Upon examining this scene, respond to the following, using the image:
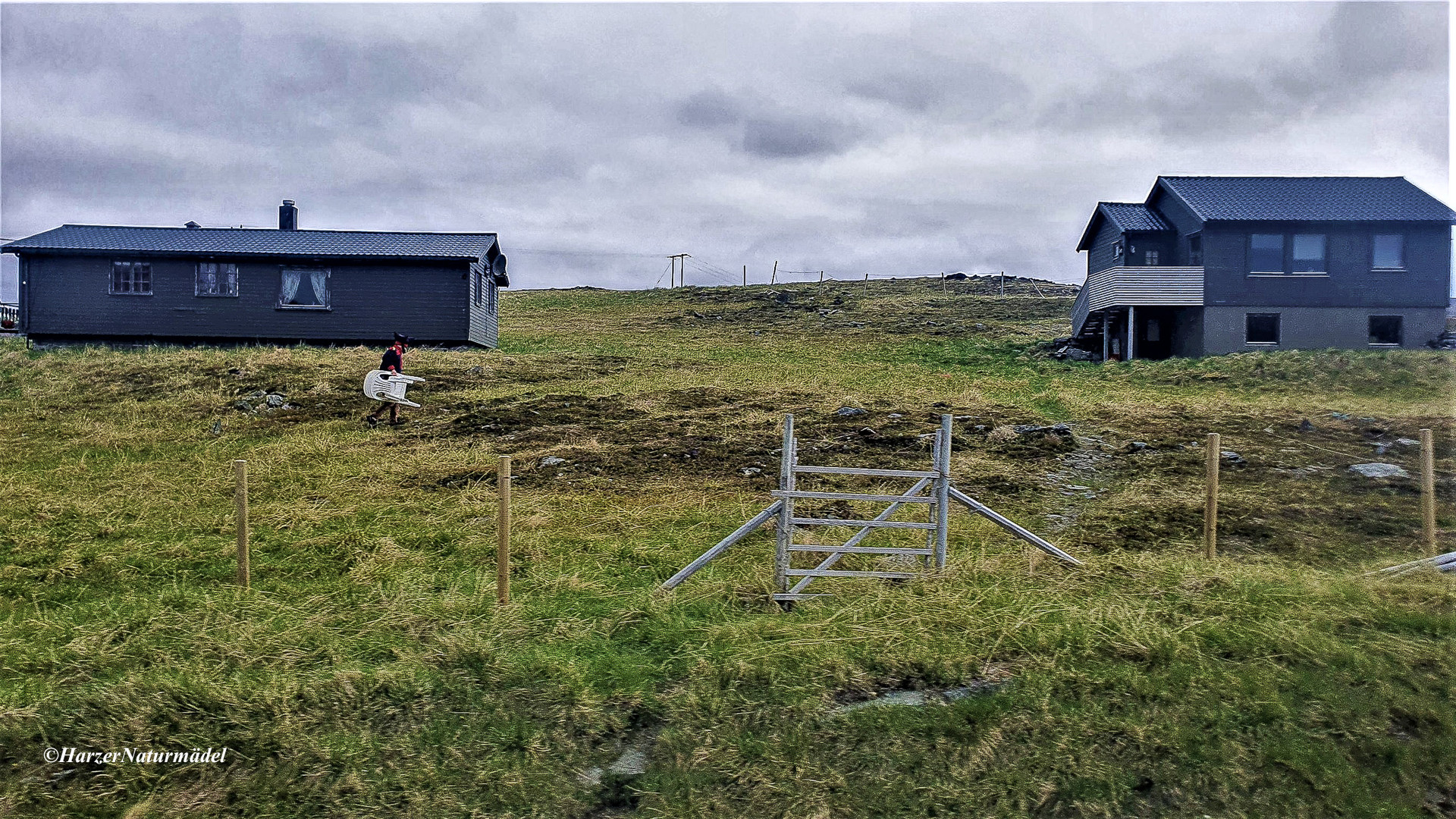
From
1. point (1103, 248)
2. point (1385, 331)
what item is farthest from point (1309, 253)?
point (1103, 248)

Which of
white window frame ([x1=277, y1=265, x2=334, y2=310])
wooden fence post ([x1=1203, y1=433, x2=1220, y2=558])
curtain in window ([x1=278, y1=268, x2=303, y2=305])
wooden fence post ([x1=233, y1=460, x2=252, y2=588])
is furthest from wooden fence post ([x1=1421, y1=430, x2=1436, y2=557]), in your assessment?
curtain in window ([x1=278, y1=268, x2=303, y2=305])

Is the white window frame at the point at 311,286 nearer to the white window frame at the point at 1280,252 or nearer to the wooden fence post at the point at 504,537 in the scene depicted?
the wooden fence post at the point at 504,537

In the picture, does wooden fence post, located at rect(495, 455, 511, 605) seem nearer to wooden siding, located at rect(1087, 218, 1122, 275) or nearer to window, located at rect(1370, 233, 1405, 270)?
wooden siding, located at rect(1087, 218, 1122, 275)

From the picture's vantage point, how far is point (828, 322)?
47.0 meters

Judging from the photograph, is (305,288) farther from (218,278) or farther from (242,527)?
(242,527)

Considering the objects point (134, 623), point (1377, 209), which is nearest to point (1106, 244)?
point (1377, 209)

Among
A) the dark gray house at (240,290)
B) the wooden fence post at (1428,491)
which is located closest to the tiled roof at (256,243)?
the dark gray house at (240,290)

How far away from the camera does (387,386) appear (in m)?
18.1

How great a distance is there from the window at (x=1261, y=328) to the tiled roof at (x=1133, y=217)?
4.79 metres

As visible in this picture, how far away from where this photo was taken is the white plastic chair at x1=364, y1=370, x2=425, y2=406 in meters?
17.9

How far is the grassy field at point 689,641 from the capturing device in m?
5.79

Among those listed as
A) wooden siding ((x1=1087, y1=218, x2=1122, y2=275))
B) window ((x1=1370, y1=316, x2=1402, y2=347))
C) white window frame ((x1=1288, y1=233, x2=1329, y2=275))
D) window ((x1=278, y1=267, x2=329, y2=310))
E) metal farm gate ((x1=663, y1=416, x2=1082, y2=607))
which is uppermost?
wooden siding ((x1=1087, y1=218, x2=1122, y2=275))

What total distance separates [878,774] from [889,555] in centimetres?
416

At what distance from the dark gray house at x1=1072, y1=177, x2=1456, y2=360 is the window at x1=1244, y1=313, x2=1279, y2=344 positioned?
0.09 feet
